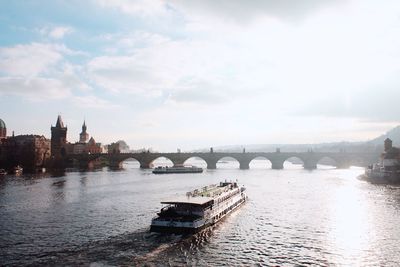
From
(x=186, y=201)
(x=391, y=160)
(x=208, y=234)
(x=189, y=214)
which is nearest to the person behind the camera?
(x=208, y=234)

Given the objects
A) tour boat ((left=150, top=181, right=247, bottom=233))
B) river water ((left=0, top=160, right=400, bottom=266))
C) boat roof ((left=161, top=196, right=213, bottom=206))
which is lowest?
river water ((left=0, top=160, right=400, bottom=266))

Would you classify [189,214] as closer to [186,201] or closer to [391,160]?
[186,201]

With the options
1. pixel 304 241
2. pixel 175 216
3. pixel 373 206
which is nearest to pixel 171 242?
pixel 175 216

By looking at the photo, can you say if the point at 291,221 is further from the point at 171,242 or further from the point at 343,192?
the point at 343,192

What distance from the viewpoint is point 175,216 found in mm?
58875

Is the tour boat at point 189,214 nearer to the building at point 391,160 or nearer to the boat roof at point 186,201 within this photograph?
the boat roof at point 186,201

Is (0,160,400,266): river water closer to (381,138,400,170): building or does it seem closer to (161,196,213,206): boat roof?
(161,196,213,206): boat roof

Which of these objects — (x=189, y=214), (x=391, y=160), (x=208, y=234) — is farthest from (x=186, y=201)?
(x=391, y=160)

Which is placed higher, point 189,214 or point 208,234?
point 189,214

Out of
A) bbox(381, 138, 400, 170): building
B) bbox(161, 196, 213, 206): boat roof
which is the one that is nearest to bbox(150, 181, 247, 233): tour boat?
bbox(161, 196, 213, 206): boat roof

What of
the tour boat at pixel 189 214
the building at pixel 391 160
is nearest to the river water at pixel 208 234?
the tour boat at pixel 189 214

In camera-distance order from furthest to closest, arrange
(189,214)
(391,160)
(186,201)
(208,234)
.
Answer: (391,160), (186,201), (189,214), (208,234)

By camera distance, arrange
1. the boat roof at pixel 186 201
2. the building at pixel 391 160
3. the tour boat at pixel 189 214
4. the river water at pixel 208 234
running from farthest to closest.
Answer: the building at pixel 391 160
the boat roof at pixel 186 201
the tour boat at pixel 189 214
the river water at pixel 208 234

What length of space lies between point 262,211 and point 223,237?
24649 millimetres
